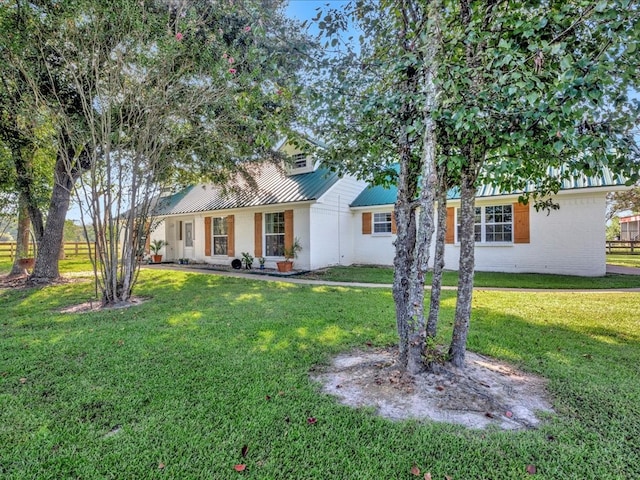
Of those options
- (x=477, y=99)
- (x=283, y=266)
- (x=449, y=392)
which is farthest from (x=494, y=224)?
(x=477, y=99)

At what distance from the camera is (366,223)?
14.3 m

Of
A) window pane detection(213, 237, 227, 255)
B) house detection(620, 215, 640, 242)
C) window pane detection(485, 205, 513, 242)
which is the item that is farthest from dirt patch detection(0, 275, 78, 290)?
house detection(620, 215, 640, 242)

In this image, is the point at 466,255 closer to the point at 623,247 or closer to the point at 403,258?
the point at 403,258

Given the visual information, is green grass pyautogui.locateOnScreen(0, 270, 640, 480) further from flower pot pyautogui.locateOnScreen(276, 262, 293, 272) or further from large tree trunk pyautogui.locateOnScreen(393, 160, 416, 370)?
flower pot pyautogui.locateOnScreen(276, 262, 293, 272)

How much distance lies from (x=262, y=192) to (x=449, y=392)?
11.5 metres

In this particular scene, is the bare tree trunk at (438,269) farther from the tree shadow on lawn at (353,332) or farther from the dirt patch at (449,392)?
the tree shadow on lawn at (353,332)

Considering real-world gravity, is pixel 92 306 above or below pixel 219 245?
below

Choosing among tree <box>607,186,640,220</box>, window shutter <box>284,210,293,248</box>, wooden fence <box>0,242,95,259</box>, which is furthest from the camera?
wooden fence <box>0,242,95,259</box>

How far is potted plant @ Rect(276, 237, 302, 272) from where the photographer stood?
12.4 metres

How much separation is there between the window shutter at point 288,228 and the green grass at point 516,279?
64.9 inches

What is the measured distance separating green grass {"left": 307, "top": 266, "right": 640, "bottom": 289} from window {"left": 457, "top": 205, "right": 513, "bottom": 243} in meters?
1.29

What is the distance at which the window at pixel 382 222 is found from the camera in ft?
45.4

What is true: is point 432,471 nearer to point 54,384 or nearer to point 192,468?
point 192,468

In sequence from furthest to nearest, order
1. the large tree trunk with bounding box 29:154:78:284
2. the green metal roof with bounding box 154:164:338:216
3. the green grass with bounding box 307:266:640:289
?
the green metal roof with bounding box 154:164:338:216 → the large tree trunk with bounding box 29:154:78:284 → the green grass with bounding box 307:266:640:289
